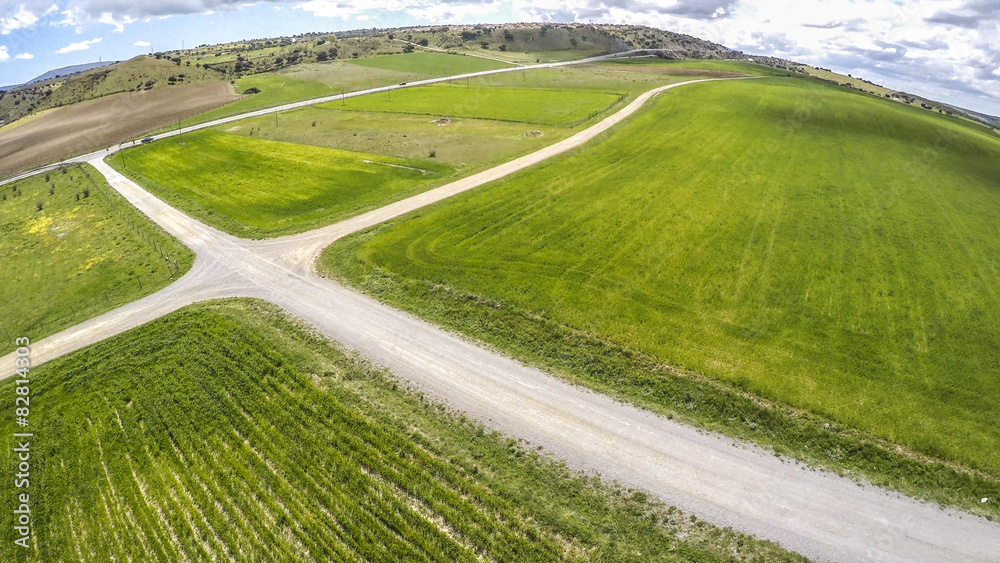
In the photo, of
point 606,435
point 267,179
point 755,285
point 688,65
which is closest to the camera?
point 606,435

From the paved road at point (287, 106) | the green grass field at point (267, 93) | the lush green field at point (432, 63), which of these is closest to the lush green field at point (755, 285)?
the paved road at point (287, 106)

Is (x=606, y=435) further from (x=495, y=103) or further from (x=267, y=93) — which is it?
(x=267, y=93)

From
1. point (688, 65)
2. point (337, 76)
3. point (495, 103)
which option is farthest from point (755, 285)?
point (688, 65)

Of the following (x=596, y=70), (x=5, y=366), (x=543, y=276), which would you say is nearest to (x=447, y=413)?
(x=543, y=276)

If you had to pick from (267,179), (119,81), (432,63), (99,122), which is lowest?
(267,179)

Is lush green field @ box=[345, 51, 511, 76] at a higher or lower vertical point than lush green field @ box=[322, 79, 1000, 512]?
higher

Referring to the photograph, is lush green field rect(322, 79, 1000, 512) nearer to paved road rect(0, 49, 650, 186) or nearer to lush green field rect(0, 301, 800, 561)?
lush green field rect(0, 301, 800, 561)

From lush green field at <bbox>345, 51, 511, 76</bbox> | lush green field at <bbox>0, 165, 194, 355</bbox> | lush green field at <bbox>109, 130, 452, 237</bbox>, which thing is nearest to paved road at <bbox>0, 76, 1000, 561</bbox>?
lush green field at <bbox>0, 165, 194, 355</bbox>

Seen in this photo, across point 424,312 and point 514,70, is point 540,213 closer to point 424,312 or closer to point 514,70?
point 424,312
